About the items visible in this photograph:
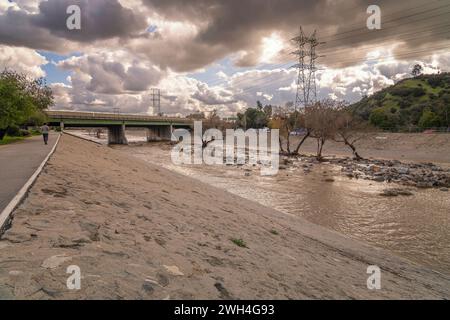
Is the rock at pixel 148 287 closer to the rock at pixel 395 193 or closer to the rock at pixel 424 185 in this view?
the rock at pixel 395 193

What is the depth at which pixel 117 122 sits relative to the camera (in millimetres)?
86312

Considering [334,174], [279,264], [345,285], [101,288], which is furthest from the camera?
[334,174]

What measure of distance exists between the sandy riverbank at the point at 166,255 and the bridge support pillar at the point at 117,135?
84010 millimetres

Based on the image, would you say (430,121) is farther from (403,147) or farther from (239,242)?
(239,242)

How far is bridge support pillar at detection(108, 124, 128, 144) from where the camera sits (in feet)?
296

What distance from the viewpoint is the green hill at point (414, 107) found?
2739 inches

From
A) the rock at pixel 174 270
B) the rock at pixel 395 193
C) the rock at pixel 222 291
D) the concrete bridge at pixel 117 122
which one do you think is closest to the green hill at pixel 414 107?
the rock at pixel 395 193

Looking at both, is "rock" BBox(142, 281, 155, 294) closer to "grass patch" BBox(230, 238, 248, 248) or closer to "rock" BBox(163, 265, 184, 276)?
"rock" BBox(163, 265, 184, 276)

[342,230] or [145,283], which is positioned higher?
[145,283]

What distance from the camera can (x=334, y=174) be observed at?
3136 cm

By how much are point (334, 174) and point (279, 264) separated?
1067 inches
